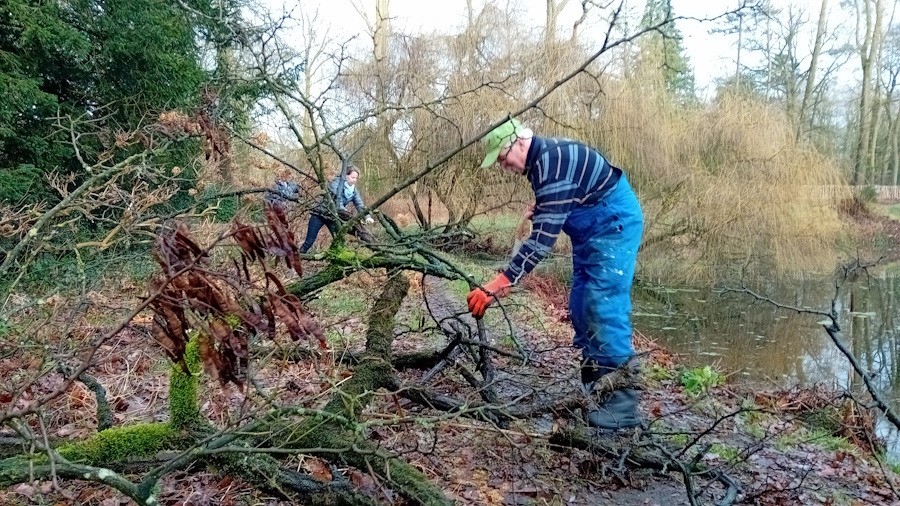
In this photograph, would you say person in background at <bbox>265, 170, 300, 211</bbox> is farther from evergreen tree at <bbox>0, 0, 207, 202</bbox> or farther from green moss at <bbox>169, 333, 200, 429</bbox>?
evergreen tree at <bbox>0, 0, 207, 202</bbox>

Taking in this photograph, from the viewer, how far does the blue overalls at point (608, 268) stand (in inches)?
140

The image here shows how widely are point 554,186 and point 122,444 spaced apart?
237 cm

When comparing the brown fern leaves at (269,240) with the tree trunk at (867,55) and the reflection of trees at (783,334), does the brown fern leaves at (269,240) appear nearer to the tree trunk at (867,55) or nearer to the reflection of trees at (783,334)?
the reflection of trees at (783,334)

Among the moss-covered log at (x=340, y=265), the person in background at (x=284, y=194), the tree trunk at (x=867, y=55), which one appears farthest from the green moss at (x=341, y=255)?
the tree trunk at (x=867, y=55)

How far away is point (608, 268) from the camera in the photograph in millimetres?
3547

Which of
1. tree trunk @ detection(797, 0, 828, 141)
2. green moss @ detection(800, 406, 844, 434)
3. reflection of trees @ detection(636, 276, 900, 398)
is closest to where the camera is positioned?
green moss @ detection(800, 406, 844, 434)

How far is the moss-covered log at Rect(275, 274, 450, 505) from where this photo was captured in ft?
7.27

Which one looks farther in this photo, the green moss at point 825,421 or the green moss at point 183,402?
the green moss at point 825,421

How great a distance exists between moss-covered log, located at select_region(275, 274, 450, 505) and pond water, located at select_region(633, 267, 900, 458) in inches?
151

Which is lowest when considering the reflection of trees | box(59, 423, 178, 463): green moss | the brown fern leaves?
the reflection of trees

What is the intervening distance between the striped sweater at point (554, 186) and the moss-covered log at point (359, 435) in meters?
0.74

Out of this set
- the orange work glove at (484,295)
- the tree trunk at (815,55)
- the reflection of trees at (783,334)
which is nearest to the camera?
the orange work glove at (484,295)

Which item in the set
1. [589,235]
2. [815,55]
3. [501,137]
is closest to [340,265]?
[501,137]

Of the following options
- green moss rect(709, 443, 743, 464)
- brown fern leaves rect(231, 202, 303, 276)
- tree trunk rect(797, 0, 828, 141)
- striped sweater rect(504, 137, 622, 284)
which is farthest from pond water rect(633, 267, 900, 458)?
tree trunk rect(797, 0, 828, 141)
